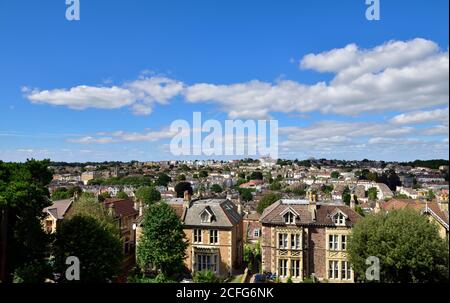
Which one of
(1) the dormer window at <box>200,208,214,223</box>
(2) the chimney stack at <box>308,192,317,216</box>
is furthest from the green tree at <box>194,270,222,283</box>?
(2) the chimney stack at <box>308,192,317,216</box>

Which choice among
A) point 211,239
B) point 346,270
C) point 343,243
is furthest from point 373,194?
point 211,239

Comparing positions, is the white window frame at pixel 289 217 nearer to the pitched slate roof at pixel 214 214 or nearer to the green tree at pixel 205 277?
the pitched slate roof at pixel 214 214

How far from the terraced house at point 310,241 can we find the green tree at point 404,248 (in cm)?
417

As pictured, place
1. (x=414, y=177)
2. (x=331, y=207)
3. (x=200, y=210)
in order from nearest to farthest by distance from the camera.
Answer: (x=331, y=207)
(x=200, y=210)
(x=414, y=177)

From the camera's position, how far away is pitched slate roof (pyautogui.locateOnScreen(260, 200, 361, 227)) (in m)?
31.5

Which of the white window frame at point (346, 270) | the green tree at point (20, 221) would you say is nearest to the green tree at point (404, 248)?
the white window frame at point (346, 270)

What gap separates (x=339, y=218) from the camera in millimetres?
31391

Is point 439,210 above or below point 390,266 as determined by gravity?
above

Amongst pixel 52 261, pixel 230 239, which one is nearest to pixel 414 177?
pixel 230 239

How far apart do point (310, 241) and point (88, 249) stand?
695 inches

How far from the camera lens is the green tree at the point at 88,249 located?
2489 cm
